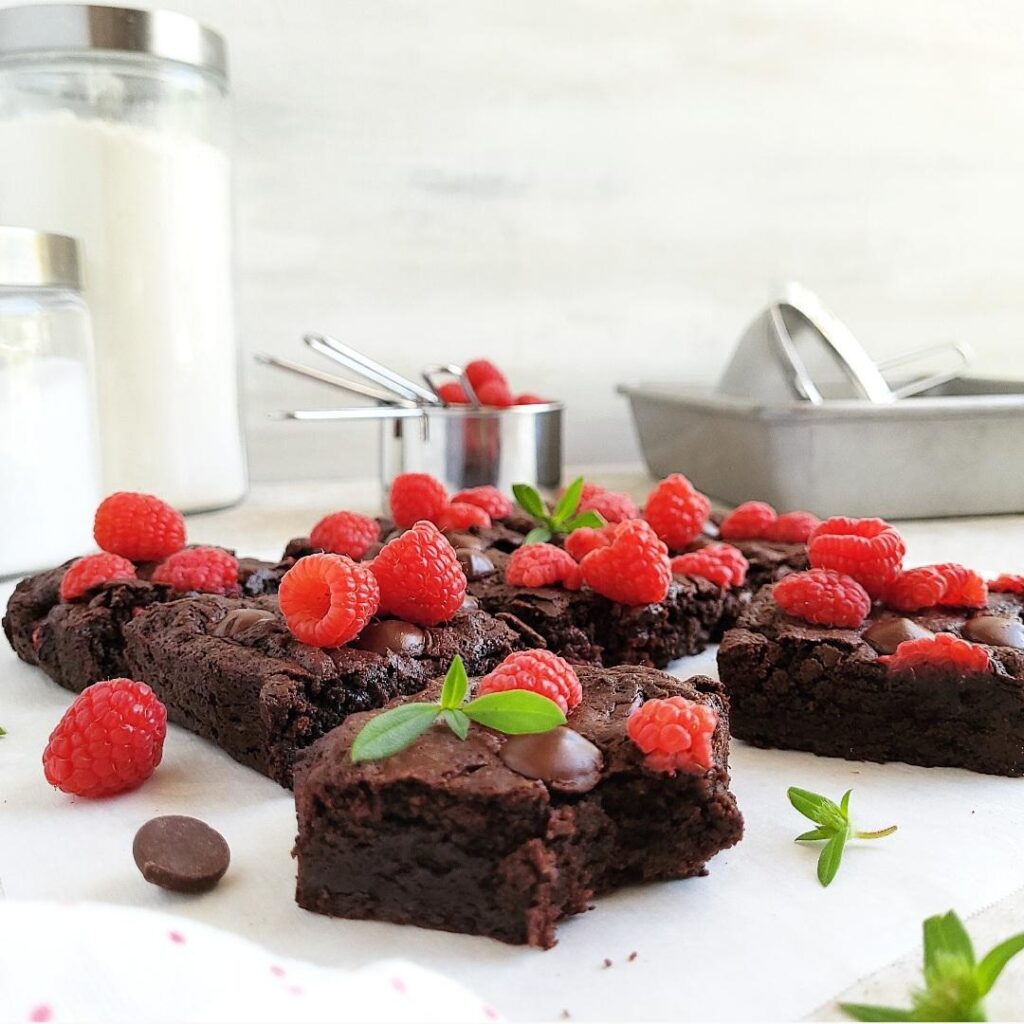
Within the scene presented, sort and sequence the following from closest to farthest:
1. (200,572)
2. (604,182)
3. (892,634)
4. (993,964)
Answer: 1. (993,964)
2. (892,634)
3. (200,572)
4. (604,182)

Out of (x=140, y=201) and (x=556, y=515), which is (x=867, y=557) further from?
(x=140, y=201)

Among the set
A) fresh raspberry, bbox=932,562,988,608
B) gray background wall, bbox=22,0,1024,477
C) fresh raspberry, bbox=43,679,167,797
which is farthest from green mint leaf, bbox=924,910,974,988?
gray background wall, bbox=22,0,1024,477

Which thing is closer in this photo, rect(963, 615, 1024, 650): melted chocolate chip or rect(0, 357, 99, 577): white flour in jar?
rect(963, 615, 1024, 650): melted chocolate chip

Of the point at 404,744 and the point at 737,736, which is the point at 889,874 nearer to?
the point at 737,736

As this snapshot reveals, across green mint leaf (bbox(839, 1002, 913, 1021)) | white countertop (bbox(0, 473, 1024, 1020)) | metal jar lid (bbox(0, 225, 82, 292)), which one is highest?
metal jar lid (bbox(0, 225, 82, 292))

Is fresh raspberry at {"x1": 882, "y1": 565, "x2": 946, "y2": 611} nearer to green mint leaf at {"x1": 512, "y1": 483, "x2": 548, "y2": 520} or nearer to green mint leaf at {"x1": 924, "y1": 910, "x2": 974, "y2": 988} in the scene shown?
green mint leaf at {"x1": 512, "y1": 483, "x2": 548, "y2": 520}

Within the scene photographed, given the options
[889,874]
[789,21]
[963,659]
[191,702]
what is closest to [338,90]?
[789,21]

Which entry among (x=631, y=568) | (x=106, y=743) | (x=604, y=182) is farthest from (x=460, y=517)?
(x=604, y=182)
